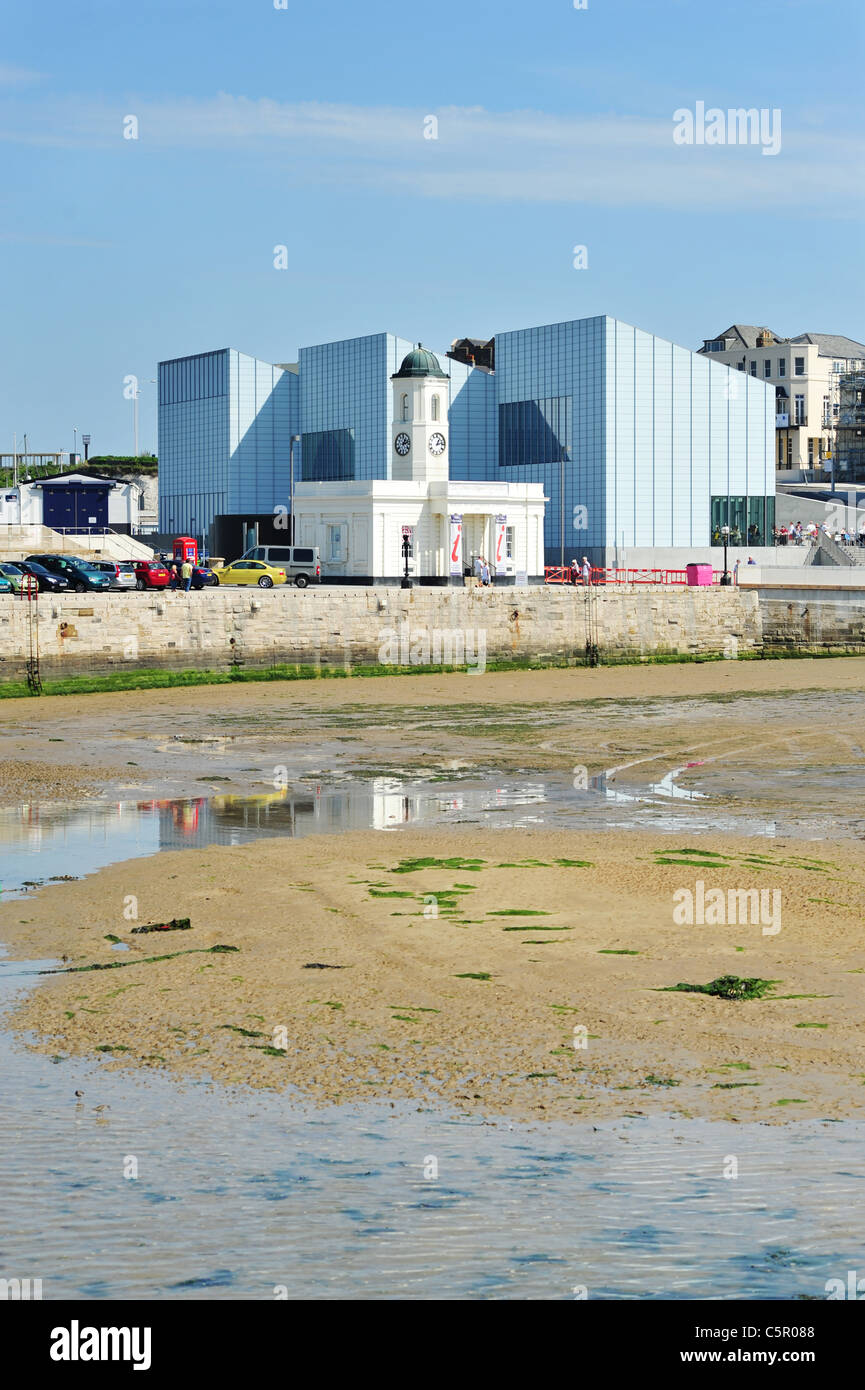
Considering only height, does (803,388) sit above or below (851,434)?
above

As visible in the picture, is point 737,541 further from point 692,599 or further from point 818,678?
point 818,678

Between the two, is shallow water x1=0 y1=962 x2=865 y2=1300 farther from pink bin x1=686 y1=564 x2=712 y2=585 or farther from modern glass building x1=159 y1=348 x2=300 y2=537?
modern glass building x1=159 y1=348 x2=300 y2=537

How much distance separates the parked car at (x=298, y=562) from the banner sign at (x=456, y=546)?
5.98 meters

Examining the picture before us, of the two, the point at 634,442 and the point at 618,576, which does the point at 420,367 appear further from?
the point at 634,442

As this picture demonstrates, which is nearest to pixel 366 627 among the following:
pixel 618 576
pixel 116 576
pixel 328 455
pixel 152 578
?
pixel 152 578

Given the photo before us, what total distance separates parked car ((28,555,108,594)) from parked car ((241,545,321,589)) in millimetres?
12937

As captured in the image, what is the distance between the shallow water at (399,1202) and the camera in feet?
22.7

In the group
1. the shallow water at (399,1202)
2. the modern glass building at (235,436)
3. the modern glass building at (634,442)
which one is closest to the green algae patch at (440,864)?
the shallow water at (399,1202)

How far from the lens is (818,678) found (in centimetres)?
4662

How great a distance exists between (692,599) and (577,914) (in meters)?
41.8

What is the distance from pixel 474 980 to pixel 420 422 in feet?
203

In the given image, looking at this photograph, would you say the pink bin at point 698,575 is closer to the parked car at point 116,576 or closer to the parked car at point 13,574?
the parked car at point 116,576

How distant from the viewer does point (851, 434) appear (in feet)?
451

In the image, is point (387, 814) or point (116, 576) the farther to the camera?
point (116, 576)
